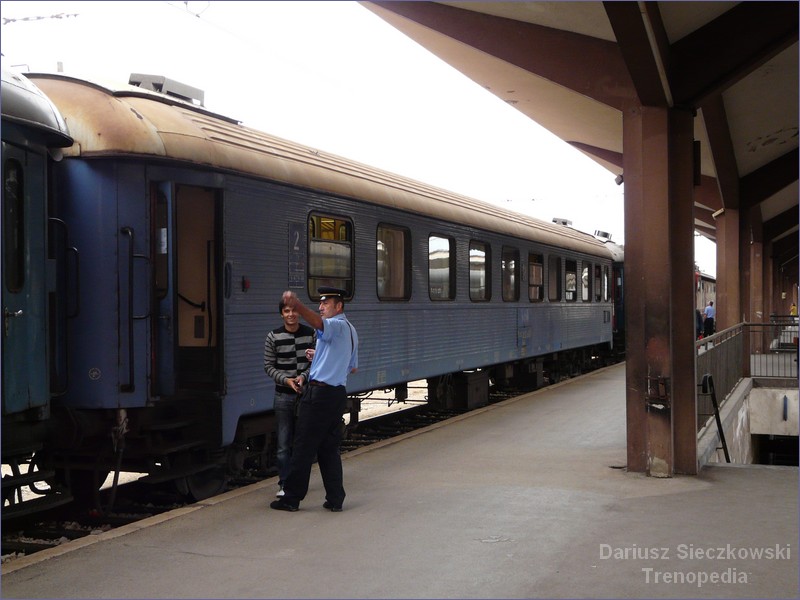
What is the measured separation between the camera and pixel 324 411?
22.1 ft

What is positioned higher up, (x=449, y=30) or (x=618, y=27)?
(x=449, y=30)

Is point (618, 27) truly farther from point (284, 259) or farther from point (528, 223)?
point (528, 223)

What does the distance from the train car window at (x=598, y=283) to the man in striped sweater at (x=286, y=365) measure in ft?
49.6

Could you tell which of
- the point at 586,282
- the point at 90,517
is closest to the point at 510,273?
the point at 586,282

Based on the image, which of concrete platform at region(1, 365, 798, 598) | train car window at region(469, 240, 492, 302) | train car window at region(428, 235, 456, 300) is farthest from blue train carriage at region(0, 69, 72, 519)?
train car window at region(469, 240, 492, 302)

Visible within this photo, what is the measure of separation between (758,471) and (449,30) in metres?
5.39

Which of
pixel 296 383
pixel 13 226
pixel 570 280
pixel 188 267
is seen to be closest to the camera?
pixel 13 226

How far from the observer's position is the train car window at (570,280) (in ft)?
61.4

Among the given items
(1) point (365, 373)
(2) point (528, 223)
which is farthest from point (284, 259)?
(2) point (528, 223)

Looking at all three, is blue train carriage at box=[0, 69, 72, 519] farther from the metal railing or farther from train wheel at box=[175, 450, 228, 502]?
the metal railing

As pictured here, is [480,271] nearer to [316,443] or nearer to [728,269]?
[728,269]

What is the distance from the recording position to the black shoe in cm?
679

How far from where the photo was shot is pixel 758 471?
27.2 ft

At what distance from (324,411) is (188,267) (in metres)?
2.04
